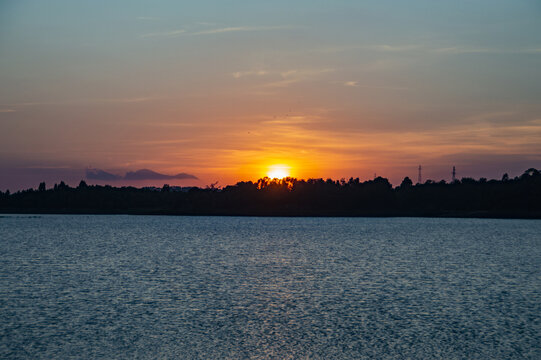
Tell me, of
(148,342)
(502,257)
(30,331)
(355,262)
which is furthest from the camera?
(502,257)

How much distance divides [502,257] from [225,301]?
56.6 metres

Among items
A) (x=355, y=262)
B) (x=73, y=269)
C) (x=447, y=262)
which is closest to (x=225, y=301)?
(x=73, y=269)

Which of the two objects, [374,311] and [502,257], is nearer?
[374,311]

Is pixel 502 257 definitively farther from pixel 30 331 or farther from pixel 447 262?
pixel 30 331


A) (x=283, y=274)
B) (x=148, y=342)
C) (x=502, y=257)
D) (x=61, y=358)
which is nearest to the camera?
(x=61, y=358)

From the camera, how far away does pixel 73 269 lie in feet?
203

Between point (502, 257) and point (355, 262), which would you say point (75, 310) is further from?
point (502, 257)

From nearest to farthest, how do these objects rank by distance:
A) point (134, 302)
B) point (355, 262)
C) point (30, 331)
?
point (30, 331) → point (134, 302) → point (355, 262)

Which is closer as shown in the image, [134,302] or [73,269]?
[134,302]

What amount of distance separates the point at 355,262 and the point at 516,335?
144 feet

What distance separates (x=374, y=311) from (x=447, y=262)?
41177mm

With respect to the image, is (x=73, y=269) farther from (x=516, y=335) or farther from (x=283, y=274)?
(x=516, y=335)

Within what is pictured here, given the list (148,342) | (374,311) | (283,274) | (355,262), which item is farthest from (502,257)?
(148,342)

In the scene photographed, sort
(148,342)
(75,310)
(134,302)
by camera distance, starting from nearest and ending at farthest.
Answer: (148,342), (75,310), (134,302)
